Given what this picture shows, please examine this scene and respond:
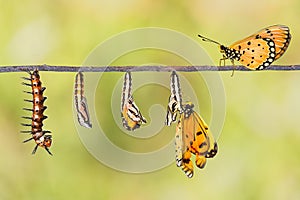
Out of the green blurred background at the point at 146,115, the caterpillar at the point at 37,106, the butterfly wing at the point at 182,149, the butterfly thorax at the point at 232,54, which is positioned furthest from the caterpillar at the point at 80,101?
the green blurred background at the point at 146,115

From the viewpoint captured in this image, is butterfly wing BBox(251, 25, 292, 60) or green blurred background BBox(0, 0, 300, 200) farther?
green blurred background BBox(0, 0, 300, 200)

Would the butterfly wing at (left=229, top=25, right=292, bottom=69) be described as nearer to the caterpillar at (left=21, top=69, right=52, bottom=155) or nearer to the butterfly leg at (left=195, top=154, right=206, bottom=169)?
the butterfly leg at (left=195, top=154, right=206, bottom=169)

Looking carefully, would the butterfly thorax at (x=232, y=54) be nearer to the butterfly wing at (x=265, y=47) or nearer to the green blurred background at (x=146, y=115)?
the butterfly wing at (x=265, y=47)

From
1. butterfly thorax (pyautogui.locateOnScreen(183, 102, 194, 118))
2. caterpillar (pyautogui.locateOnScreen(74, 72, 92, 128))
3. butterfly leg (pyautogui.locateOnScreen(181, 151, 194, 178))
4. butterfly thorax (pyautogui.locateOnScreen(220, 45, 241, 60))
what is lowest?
butterfly leg (pyautogui.locateOnScreen(181, 151, 194, 178))

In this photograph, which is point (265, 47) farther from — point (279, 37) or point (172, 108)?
point (172, 108)

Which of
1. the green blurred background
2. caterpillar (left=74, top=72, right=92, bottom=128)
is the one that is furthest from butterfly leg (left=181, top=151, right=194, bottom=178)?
the green blurred background
